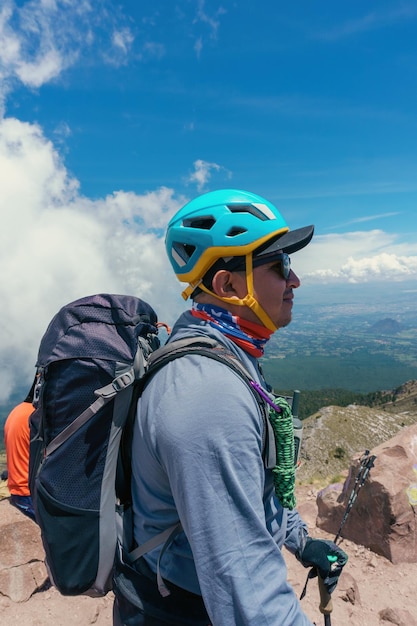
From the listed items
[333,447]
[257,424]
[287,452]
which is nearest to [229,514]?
[257,424]

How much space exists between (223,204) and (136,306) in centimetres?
100

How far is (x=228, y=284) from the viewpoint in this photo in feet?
8.70

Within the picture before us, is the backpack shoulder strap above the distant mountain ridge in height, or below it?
above

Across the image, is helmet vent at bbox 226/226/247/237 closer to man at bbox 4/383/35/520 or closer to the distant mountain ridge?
man at bbox 4/383/35/520

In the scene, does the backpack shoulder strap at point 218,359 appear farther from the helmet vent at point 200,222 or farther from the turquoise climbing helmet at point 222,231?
the helmet vent at point 200,222

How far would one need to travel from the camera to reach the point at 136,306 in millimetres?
2678

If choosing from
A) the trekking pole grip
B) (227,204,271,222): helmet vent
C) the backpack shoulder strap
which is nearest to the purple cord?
the backpack shoulder strap

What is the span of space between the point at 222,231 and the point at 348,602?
8053 mm

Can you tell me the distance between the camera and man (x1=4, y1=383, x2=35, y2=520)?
18.8 feet

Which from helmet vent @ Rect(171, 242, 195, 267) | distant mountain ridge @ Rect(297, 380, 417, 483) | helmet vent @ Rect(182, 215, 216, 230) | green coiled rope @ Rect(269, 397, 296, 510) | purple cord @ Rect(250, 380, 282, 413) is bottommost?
distant mountain ridge @ Rect(297, 380, 417, 483)

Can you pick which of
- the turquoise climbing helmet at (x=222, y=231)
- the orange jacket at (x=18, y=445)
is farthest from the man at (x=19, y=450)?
the turquoise climbing helmet at (x=222, y=231)

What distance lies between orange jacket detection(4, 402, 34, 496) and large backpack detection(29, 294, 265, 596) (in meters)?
3.77

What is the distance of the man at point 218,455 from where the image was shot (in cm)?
171

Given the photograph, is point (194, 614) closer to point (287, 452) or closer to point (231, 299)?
point (287, 452)
